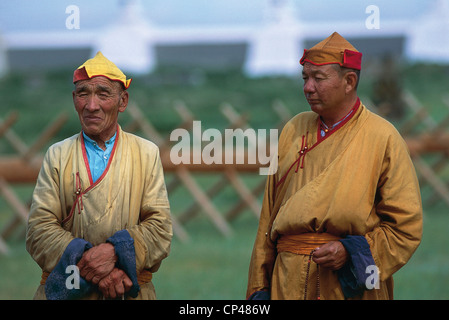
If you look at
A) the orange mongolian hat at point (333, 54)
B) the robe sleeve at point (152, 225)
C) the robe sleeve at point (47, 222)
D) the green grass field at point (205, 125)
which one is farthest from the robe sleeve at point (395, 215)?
the green grass field at point (205, 125)

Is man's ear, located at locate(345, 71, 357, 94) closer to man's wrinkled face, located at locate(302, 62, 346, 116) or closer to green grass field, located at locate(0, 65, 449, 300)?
man's wrinkled face, located at locate(302, 62, 346, 116)

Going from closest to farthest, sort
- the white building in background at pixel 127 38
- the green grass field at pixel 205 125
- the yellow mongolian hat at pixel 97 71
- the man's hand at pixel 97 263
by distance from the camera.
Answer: the man's hand at pixel 97 263 < the yellow mongolian hat at pixel 97 71 < the green grass field at pixel 205 125 < the white building in background at pixel 127 38

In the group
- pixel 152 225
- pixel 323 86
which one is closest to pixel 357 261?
pixel 323 86

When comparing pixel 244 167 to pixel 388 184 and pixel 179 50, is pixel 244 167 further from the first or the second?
pixel 388 184

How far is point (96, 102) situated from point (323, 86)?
0.96 meters

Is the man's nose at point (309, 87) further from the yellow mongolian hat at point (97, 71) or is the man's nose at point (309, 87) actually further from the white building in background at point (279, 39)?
the white building in background at point (279, 39)

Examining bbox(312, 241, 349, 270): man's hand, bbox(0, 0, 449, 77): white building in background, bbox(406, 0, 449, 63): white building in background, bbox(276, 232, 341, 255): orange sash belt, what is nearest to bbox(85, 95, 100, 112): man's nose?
bbox(276, 232, 341, 255): orange sash belt

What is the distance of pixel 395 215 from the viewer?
2857 millimetres

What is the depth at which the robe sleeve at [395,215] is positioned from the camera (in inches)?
112

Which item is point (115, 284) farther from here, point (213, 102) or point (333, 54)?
point (213, 102)

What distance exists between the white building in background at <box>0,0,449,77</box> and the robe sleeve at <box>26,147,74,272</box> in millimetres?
5875

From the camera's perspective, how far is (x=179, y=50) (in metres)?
11.0

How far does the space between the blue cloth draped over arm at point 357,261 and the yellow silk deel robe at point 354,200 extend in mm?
40
